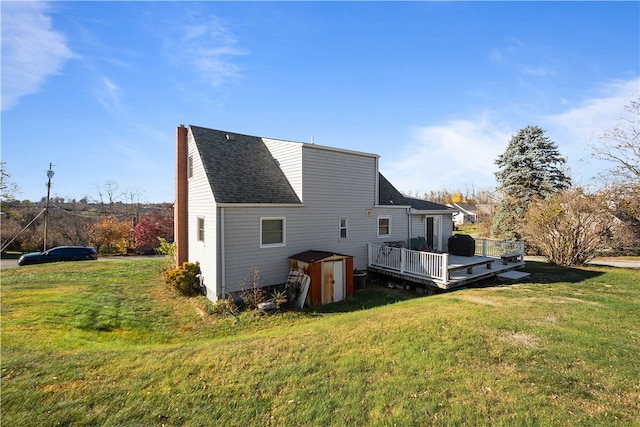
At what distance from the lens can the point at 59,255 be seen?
21453 mm

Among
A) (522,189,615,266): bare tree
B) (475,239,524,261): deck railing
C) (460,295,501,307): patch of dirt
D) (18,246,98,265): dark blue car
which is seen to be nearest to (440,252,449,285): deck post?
(460,295,501,307): patch of dirt

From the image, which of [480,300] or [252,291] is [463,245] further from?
[252,291]

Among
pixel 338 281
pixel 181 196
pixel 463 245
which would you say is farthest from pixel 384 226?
pixel 181 196

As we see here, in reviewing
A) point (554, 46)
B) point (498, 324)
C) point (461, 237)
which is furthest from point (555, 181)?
point (498, 324)

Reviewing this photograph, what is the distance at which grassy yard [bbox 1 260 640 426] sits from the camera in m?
4.34

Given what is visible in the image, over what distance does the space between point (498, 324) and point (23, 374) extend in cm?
1025

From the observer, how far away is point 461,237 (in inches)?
618

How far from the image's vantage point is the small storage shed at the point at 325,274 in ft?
36.3

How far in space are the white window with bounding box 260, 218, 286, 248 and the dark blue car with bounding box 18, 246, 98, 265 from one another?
19.4m

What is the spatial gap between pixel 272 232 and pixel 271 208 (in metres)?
0.99

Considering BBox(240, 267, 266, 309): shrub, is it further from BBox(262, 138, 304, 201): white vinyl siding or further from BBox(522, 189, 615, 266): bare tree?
BBox(522, 189, 615, 266): bare tree

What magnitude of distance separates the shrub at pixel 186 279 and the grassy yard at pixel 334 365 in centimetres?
181

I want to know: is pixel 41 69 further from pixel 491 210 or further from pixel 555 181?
pixel 491 210

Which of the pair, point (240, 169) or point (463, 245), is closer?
point (240, 169)
